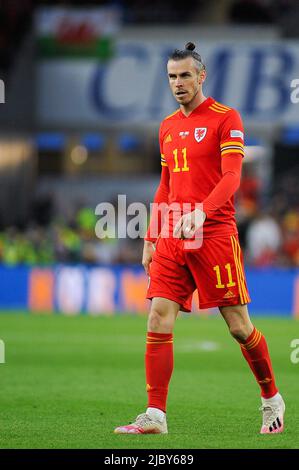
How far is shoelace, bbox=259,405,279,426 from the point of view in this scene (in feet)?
25.5

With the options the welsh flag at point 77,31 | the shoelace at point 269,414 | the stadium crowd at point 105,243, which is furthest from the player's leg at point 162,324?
the welsh flag at point 77,31

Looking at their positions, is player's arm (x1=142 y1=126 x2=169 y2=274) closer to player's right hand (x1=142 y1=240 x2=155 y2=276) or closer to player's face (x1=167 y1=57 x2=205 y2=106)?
player's right hand (x1=142 y1=240 x2=155 y2=276)

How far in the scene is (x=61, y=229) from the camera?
2473cm

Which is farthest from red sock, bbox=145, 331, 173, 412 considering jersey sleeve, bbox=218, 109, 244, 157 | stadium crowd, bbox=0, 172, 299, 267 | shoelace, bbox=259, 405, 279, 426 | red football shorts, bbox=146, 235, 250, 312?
stadium crowd, bbox=0, 172, 299, 267

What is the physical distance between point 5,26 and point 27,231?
5.48 m

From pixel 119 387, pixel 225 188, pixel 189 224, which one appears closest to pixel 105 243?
pixel 119 387

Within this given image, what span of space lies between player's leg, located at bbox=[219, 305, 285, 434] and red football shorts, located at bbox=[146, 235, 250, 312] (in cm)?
9

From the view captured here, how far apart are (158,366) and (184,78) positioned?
1836mm

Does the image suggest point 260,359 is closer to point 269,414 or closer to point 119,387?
point 269,414

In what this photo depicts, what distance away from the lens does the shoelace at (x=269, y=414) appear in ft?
25.5

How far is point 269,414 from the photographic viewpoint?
7797 millimetres

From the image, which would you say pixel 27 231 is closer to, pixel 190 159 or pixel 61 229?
pixel 61 229

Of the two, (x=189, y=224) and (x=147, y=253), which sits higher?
(x=189, y=224)
